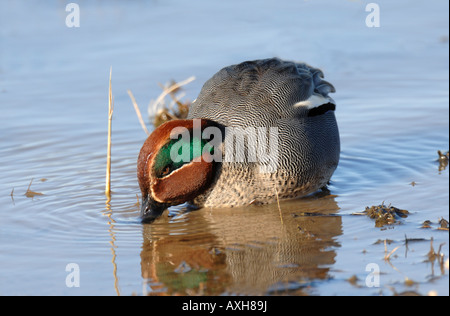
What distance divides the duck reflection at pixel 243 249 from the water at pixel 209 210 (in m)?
0.02

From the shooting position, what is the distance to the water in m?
4.55

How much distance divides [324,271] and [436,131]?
346 cm

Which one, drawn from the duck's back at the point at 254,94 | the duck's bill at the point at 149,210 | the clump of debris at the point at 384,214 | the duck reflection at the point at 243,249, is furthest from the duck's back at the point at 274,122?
the clump of debris at the point at 384,214

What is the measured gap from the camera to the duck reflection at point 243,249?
14.4 feet

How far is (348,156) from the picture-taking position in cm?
700

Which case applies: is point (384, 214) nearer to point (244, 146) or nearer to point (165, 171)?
point (244, 146)

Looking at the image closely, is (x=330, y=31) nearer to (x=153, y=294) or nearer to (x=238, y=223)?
(x=238, y=223)

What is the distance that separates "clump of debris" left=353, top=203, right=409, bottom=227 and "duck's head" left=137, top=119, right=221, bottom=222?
3.92 ft

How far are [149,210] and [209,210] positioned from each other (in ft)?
1.81

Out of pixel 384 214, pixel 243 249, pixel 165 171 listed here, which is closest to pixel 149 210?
pixel 165 171

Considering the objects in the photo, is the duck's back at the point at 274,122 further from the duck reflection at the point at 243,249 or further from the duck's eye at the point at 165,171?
the duck's eye at the point at 165,171

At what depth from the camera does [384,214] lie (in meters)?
5.26

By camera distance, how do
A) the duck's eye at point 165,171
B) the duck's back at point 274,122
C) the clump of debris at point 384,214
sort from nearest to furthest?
1. the clump of debris at point 384,214
2. the duck's eye at point 165,171
3. the duck's back at point 274,122

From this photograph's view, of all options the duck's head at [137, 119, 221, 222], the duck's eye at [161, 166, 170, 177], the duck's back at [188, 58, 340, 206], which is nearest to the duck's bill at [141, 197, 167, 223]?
the duck's head at [137, 119, 221, 222]
